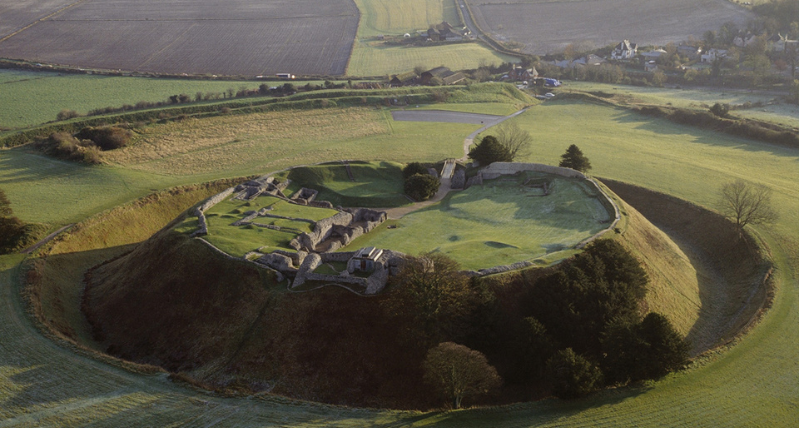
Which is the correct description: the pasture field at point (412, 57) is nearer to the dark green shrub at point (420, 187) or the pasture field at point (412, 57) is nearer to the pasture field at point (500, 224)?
the dark green shrub at point (420, 187)

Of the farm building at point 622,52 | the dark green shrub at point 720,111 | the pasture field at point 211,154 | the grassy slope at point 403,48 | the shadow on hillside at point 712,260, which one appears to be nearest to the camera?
the shadow on hillside at point 712,260

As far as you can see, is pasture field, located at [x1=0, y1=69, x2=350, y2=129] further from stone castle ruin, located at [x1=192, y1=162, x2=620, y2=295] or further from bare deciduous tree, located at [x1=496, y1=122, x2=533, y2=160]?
bare deciduous tree, located at [x1=496, y1=122, x2=533, y2=160]

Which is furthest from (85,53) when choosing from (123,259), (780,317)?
(780,317)

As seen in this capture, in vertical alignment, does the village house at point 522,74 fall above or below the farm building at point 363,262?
above

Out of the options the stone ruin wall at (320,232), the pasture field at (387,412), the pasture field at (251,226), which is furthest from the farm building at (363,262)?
the pasture field at (387,412)

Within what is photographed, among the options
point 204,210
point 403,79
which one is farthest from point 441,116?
point 204,210

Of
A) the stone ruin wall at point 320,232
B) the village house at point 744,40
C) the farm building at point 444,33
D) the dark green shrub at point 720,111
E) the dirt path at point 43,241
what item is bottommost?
the dirt path at point 43,241

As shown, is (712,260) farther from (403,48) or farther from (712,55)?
(403,48)

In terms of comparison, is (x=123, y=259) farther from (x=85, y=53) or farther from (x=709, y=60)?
(x=709, y=60)
